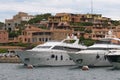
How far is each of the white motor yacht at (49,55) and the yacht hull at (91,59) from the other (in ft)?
17.6

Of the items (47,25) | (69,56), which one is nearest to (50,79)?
(69,56)

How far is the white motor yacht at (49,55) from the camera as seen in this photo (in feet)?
301

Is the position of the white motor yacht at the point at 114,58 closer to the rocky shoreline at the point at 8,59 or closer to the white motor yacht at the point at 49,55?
the white motor yacht at the point at 49,55

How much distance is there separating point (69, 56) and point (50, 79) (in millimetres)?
29183

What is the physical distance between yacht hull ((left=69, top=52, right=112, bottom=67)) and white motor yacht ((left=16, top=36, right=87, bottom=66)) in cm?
537

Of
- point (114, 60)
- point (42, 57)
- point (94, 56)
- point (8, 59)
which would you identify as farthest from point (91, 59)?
point (8, 59)

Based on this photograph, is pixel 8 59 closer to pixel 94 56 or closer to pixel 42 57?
pixel 42 57

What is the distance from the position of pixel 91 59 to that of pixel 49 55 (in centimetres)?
815

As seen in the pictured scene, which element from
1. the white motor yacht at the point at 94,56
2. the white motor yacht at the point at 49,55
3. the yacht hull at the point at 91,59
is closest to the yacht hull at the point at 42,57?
the white motor yacht at the point at 49,55

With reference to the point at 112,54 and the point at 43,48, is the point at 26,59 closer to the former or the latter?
the point at 43,48

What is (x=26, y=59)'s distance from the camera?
92625 millimetres

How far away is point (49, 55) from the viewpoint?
92062mm

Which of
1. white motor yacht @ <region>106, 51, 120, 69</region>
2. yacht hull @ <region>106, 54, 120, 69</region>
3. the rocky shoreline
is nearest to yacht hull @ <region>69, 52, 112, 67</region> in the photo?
white motor yacht @ <region>106, 51, 120, 69</region>

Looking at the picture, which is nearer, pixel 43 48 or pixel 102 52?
pixel 102 52
